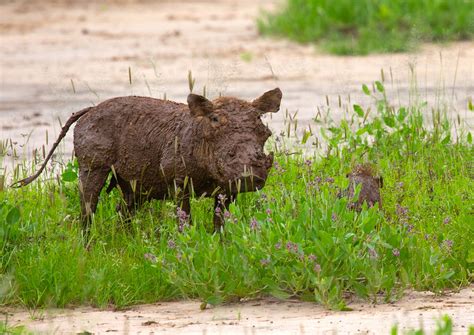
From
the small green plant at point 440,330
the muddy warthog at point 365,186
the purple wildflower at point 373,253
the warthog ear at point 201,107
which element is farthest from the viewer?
the muddy warthog at point 365,186

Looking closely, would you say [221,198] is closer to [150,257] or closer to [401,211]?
[150,257]

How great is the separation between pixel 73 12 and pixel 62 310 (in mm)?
12135

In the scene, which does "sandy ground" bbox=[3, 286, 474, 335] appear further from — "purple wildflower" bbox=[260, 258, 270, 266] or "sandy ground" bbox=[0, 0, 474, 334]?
"purple wildflower" bbox=[260, 258, 270, 266]

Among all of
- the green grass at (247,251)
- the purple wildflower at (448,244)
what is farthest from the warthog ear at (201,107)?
the purple wildflower at (448,244)

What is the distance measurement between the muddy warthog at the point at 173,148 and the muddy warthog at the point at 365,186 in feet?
2.47

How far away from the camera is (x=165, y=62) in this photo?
45.1 ft

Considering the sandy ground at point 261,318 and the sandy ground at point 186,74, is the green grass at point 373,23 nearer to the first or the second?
the sandy ground at point 186,74

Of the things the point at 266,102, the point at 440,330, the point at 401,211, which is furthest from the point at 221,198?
the point at 440,330

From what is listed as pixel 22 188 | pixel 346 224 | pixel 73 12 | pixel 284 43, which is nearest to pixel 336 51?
pixel 284 43

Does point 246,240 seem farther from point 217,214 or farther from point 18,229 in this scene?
point 18,229

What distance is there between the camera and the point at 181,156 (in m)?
6.43

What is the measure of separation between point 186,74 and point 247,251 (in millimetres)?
7196

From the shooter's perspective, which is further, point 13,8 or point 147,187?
point 13,8

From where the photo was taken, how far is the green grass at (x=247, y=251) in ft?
19.6
